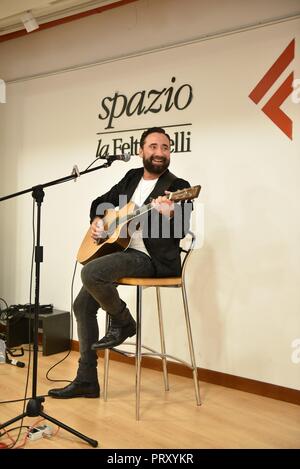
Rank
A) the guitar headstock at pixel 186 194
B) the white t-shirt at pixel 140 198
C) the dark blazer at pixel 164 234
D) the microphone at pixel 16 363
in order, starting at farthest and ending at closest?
1. the microphone at pixel 16 363
2. the white t-shirt at pixel 140 198
3. the dark blazer at pixel 164 234
4. the guitar headstock at pixel 186 194

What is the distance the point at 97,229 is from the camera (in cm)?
251

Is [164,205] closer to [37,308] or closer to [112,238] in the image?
[112,238]

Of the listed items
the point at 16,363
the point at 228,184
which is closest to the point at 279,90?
the point at 228,184

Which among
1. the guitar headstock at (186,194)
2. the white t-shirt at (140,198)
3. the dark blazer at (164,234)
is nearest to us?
the guitar headstock at (186,194)

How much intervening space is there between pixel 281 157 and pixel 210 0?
1.09 meters

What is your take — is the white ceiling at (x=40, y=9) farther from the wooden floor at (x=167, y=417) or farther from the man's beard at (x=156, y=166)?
the wooden floor at (x=167, y=417)

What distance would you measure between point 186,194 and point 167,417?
1091mm

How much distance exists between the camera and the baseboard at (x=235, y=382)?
102 inches

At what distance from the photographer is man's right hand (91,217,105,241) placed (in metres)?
2.50

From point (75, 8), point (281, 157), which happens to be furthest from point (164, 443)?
point (75, 8)

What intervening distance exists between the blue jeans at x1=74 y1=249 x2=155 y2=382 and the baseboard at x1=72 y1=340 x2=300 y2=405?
2.09 ft

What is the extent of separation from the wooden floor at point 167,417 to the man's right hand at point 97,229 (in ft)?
2.88

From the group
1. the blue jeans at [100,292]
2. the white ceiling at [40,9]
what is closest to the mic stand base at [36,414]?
the blue jeans at [100,292]
